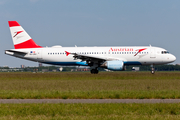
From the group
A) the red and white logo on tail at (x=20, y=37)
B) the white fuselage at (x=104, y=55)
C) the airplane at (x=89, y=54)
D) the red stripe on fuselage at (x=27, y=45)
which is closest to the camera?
the airplane at (x=89, y=54)

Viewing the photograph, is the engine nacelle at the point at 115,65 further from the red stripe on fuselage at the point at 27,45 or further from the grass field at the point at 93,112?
the grass field at the point at 93,112

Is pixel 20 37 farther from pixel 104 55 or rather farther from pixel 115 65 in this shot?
pixel 115 65

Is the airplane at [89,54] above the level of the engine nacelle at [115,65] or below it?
above

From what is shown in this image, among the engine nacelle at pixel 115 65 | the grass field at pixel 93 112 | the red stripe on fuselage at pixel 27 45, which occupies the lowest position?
the grass field at pixel 93 112

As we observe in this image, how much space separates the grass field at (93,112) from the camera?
1046 centimetres

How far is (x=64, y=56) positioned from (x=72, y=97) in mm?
32038

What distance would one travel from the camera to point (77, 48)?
48938mm

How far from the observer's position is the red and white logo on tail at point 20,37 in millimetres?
51031

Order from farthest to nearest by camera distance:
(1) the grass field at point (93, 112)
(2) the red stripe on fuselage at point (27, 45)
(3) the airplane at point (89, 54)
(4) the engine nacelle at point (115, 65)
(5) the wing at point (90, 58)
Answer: (2) the red stripe on fuselage at point (27, 45), (3) the airplane at point (89, 54), (5) the wing at point (90, 58), (4) the engine nacelle at point (115, 65), (1) the grass field at point (93, 112)

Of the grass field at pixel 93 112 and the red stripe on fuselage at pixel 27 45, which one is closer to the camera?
the grass field at pixel 93 112

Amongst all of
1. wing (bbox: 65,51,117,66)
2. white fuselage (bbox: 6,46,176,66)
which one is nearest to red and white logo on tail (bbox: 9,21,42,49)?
white fuselage (bbox: 6,46,176,66)

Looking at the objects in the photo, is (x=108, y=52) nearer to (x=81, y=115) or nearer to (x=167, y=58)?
(x=167, y=58)

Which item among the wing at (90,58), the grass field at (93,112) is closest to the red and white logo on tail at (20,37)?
the wing at (90,58)

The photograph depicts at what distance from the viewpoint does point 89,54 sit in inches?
1884
